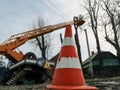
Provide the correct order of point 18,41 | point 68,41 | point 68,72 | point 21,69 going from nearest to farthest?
point 68,72 → point 68,41 → point 21,69 → point 18,41

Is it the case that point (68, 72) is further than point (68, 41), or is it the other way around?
point (68, 41)

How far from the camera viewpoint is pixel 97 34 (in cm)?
4156

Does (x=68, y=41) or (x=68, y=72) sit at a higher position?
(x=68, y=41)

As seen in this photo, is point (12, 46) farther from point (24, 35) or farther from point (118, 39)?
point (118, 39)

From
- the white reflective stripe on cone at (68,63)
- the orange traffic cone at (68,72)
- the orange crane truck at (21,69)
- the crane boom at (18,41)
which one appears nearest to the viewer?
the orange traffic cone at (68,72)

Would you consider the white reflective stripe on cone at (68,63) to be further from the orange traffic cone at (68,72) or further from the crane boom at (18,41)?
the crane boom at (18,41)

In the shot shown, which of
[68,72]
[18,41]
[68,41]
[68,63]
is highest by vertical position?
[18,41]

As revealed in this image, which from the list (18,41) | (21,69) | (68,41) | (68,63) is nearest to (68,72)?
(68,63)

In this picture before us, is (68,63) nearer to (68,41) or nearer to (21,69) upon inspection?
(68,41)

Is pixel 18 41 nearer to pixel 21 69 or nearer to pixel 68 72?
pixel 21 69

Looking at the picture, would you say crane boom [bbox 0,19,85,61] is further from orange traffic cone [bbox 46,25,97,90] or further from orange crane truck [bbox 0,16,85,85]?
orange traffic cone [bbox 46,25,97,90]

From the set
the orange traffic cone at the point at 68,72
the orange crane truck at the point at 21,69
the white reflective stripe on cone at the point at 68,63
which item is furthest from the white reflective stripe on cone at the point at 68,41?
the orange crane truck at the point at 21,69

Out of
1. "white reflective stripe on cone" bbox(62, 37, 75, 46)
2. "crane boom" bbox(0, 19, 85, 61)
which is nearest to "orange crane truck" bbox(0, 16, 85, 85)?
"crane boom" bbox(0, 19, 85, 61)

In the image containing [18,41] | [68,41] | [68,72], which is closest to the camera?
[68,72]
